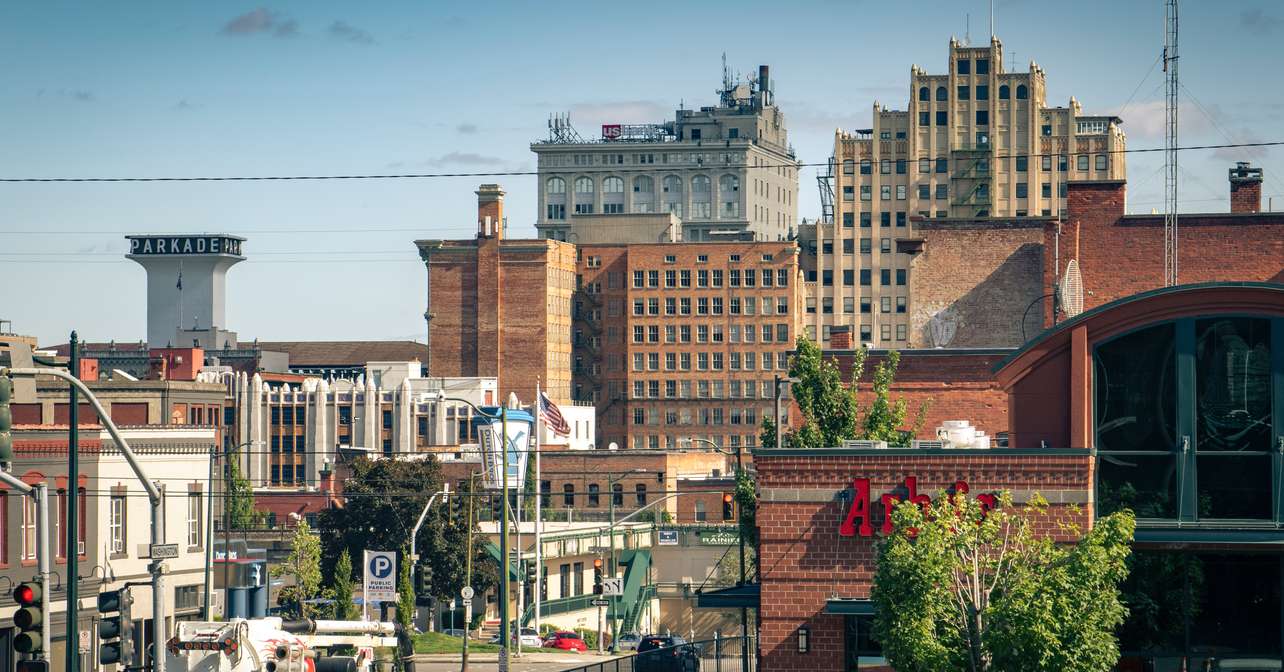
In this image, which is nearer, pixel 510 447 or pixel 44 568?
pixel 44 568

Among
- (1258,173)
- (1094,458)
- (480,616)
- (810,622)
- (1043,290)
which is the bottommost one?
(480,616)

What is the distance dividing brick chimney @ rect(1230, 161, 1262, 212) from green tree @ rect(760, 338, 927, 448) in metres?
19.5

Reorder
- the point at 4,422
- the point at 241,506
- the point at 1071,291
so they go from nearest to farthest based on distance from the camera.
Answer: the point at 4,422 < the point at 1071,291 < the point at 241,506

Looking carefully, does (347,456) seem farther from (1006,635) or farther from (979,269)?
(1006,635)

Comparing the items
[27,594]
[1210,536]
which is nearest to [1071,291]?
[1210,536]

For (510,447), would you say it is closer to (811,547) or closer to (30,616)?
(811,547)

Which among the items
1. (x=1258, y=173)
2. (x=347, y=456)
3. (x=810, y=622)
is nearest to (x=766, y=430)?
(x=810, y=622)

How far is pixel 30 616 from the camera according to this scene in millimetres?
29125

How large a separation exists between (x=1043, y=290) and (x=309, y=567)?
41.5 metres

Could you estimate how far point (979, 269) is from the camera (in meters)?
69.0

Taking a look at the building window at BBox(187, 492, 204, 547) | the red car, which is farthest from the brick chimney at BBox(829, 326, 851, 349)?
the building window at BBox(187, 492, 204, 547)

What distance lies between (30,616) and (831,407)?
26460 mm

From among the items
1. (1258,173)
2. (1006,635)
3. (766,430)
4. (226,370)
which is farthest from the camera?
(226,370)

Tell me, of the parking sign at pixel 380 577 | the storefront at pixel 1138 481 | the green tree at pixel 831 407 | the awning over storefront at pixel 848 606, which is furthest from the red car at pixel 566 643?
the awning over storefront at pixel 848 606
